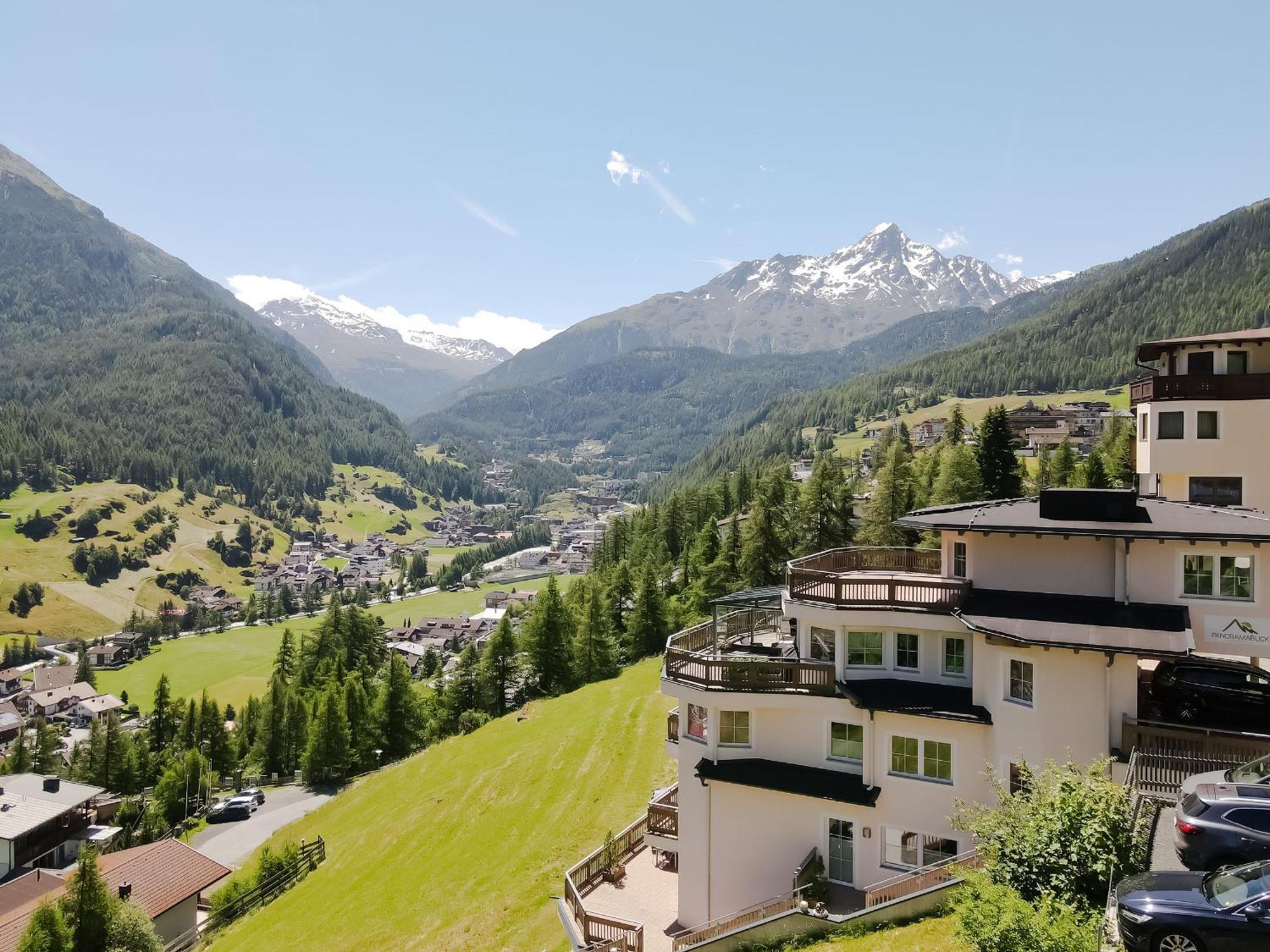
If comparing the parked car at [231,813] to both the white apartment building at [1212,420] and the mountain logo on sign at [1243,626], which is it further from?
the white apartment building at [1212,420]

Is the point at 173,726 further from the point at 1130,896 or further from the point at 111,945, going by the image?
the point at 1130,896

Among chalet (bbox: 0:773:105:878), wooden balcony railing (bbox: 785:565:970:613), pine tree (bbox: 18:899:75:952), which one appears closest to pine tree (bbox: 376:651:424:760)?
chalet (bbox: 0:773:105:878)

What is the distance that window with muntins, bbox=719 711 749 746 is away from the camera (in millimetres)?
24250

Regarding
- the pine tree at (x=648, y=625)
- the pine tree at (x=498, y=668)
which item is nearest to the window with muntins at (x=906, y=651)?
the pine tree at (x=648, y=625)

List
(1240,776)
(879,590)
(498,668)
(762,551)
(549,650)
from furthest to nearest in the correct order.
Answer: (762,551) < (498,668) < (549,650) < (879,590) < (1240,776)

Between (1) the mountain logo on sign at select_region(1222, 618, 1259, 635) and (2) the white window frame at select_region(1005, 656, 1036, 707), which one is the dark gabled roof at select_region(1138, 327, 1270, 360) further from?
(2) the white window frame at select_region(1005, 656, 1036, 707)

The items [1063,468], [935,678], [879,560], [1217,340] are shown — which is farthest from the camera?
[1063,468]

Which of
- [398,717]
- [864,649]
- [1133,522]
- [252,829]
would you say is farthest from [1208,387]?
[252,829]

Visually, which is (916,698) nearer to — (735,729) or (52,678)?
(735,729)

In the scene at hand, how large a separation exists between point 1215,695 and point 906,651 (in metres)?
7.72

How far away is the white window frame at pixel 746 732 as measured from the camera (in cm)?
2412

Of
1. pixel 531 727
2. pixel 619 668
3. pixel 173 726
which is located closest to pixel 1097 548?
pixel 531 727

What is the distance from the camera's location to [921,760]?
21.7 metres

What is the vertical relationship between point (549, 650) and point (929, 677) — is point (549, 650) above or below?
below
